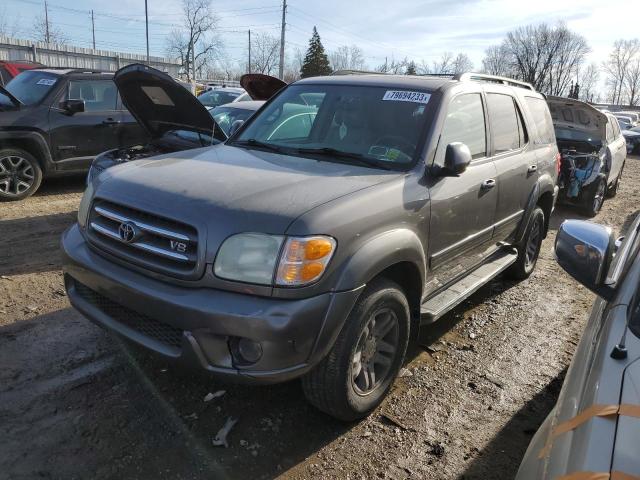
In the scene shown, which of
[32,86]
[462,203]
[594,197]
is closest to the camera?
[462,203]

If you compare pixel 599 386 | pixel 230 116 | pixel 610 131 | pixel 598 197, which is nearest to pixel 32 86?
pixel 230 116

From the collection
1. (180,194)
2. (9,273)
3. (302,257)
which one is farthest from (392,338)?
(9,273)

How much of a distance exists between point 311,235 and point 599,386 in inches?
52.4

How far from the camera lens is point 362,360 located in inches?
116

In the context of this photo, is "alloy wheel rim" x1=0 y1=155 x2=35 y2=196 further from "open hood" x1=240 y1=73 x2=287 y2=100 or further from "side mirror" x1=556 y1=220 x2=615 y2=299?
Result: "side mirror" x1=556 y1=220 x2=615 y2=299

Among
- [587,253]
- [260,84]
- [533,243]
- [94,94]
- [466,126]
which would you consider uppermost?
[260,84]

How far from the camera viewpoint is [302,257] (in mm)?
2416

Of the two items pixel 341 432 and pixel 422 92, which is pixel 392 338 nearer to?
pixel 341 432

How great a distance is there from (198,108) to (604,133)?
7902 millimetres

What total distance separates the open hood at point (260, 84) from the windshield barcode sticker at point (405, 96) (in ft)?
10.8

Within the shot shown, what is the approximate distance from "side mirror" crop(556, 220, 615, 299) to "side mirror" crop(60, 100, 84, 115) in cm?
728

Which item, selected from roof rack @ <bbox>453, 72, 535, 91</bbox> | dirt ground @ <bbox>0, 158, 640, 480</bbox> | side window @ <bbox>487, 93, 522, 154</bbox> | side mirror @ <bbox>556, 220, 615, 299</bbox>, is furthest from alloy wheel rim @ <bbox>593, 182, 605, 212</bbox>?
side mirror @ <bbox>556, 220, 615, 299</bbox>

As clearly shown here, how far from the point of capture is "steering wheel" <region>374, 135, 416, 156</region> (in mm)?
3352

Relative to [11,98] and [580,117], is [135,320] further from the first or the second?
[580,117]
